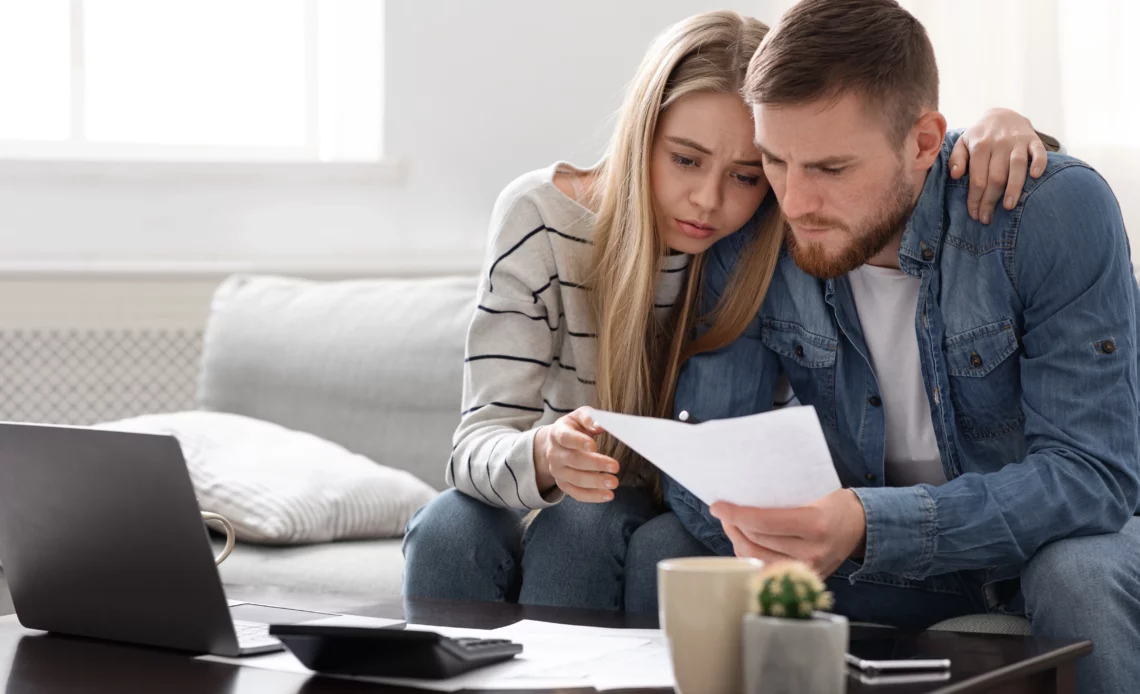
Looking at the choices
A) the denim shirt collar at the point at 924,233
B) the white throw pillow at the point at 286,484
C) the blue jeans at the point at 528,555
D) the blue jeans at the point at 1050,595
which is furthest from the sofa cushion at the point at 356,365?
the denim shirt collar at the point at 924,233

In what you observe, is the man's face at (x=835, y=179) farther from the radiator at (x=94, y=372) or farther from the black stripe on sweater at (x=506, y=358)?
the radiator at (x=94, y=372)

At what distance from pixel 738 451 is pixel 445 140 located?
78.6 inches

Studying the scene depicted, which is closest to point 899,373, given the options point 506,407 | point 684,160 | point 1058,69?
point 684,160

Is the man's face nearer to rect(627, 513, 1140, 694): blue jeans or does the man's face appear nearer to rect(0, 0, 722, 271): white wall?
rect(627, 513, 1140, 694): blue jeans

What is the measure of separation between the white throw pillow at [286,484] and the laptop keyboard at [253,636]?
29.8 inches

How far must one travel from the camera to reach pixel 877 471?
1.40 metres

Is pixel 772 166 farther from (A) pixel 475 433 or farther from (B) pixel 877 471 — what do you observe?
(A) pixel 475 433

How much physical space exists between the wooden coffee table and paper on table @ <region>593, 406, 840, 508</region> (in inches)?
6.6

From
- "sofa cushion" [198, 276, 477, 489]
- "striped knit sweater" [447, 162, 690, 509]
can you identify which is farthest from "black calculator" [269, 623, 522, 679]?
"sofa cushion" [198, 276, 477, 489]

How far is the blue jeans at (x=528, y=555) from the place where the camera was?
1372mm

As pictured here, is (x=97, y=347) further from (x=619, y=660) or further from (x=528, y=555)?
(x=619, y=660)

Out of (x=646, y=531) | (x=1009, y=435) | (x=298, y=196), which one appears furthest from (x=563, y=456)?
(x=298, y=196)

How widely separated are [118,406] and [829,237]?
1.91 meters

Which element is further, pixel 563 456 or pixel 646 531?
pixel 646 531
